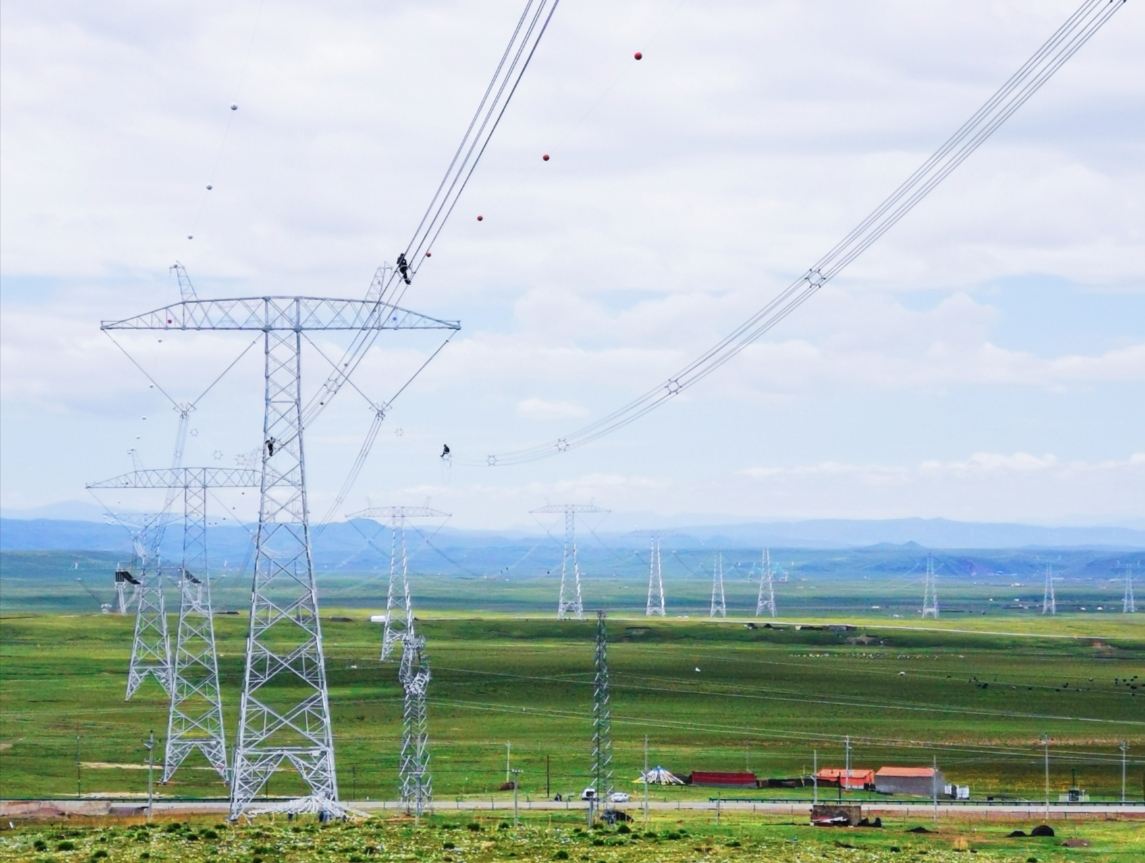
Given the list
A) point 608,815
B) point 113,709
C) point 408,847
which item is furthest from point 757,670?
point 408,847

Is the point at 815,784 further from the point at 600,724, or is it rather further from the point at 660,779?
the point at 600,724

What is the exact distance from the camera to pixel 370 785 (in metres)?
102

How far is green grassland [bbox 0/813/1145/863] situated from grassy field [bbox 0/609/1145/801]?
68.4 ft

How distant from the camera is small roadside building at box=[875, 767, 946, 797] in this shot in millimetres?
98000

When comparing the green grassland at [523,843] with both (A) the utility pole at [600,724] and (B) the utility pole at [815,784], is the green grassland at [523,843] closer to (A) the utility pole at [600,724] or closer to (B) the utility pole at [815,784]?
(A) the utility pole at [600,724]

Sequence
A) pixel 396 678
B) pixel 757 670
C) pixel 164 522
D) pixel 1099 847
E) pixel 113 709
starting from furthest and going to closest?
pixel 757 670 → pixel 396 678 → pixel 113 709 → pixel 164 522 → pixel 1099 847

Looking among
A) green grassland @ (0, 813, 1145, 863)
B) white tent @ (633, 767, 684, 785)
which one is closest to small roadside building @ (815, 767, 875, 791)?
white tent @ (633, 767, 684, 785)

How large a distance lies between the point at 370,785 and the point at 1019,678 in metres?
104

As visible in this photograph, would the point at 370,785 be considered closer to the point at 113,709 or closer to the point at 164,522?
the point at 164,522

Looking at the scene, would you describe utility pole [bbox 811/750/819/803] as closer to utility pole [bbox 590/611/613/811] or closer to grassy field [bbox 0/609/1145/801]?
grassy field [bbox 0/609/1145/801]

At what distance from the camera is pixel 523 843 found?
6538 cm

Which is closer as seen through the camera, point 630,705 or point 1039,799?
point 1039,799

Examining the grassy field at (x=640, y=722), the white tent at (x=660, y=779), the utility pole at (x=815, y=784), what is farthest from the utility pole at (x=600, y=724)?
the utility pole at (x=815, y=784)

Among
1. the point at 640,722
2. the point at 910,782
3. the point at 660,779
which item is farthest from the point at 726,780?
the point at 640,722
